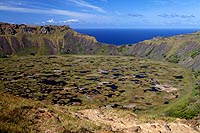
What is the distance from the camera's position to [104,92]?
474ft

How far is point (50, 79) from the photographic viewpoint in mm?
175750

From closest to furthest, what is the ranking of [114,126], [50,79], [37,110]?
[37,110] → [114,126] → [50,79]

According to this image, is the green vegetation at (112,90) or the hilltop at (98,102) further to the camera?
the green vegetation at (112,90)

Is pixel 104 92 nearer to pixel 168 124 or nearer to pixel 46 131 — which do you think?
pixel 168 124

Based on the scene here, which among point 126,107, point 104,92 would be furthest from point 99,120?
point 104,92

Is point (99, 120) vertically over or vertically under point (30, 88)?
over

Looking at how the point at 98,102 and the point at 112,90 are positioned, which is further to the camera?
the point at 112,90

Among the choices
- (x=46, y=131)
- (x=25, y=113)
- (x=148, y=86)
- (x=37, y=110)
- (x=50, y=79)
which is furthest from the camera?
(x=50, y=79)

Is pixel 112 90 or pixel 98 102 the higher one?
pixel 98 102

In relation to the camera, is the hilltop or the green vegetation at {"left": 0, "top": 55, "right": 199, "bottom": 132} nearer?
the hilltop

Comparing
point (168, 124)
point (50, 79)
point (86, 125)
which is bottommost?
point (50, 79)

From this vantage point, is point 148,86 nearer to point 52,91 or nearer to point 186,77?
point 186,77

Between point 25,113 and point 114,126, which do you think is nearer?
point 25,113

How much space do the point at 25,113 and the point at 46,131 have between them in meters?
4.71
